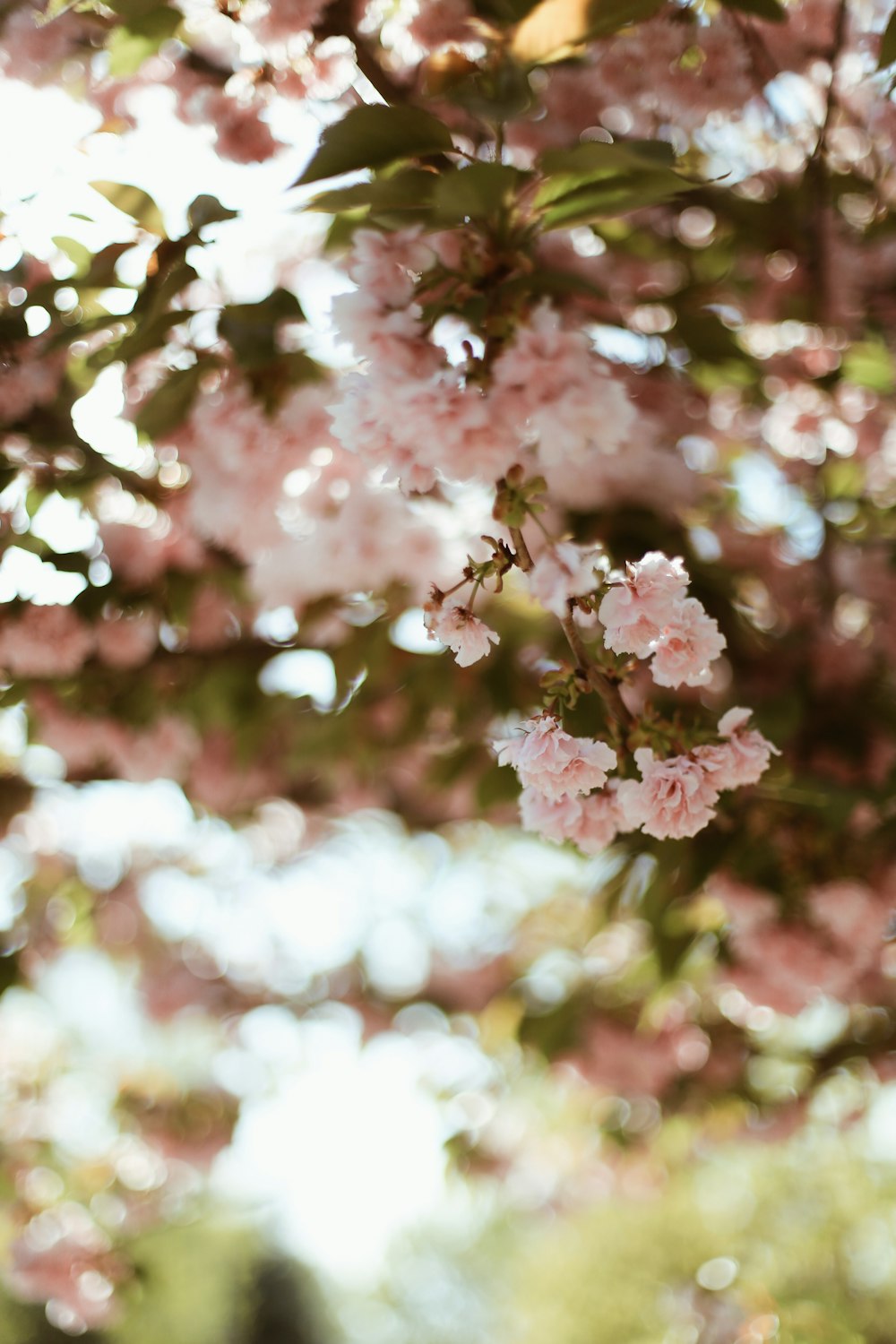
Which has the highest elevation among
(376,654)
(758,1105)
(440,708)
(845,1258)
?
(376,654)

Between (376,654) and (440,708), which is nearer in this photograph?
(376,654)

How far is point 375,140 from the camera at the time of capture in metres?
0.64

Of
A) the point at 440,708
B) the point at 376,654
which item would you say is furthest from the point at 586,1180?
the point at 376,654

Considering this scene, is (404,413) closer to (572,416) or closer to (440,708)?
(572,416)

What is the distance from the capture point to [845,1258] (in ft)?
13.0

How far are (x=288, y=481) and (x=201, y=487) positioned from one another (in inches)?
3.8

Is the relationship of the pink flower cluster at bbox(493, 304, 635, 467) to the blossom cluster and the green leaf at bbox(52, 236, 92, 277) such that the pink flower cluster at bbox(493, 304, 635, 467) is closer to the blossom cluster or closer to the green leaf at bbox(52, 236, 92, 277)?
the blossom cluster

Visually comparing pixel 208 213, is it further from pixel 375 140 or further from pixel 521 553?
pixel 521 553

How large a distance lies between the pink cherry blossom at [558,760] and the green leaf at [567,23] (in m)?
0.44

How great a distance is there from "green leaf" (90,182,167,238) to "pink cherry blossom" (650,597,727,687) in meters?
0.58

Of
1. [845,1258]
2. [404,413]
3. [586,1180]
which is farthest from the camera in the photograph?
[845,1258]

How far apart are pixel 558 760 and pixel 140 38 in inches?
27.4

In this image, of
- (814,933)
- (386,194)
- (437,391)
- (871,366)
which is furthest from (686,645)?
(871,366)

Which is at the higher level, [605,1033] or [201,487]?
[201,487]
